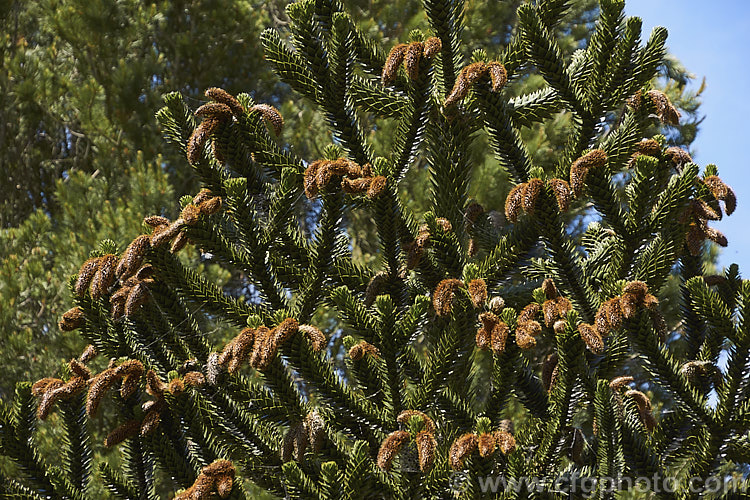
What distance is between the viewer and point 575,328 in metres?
2.49

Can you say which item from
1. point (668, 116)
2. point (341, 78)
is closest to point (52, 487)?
point (341, 78)

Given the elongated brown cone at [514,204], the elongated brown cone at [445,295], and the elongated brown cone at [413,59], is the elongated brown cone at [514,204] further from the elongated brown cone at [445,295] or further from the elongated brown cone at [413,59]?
the elongated brown cone at [413,59]

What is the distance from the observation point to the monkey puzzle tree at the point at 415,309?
260cm

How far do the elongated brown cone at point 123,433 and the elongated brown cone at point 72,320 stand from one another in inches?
18.2

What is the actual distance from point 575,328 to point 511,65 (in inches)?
50.1

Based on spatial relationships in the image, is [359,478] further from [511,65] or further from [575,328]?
[511,65]

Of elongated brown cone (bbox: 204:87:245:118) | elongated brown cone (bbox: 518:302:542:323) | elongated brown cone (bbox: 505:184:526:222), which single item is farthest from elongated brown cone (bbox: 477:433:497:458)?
elongated brown cone (bbox: 204:87:245:118)

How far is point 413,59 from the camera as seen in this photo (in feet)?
9.26

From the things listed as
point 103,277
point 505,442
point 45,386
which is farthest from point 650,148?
point 45,386

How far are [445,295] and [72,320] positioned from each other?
1.45 metres

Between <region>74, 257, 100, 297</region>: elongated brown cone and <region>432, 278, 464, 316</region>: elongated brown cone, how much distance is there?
4.13ft

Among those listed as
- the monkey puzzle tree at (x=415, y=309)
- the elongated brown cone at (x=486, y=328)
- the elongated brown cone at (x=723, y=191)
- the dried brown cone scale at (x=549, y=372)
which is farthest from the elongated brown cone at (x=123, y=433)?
the elongated brown cone at (x=723, y=191)

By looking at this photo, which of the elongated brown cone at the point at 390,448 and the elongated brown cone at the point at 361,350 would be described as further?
the elongated brown cone at the point at 361,350

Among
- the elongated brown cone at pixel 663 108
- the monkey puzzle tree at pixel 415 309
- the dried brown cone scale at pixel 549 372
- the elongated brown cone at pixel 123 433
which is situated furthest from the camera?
the elongated brown cone at pixel 663 108
